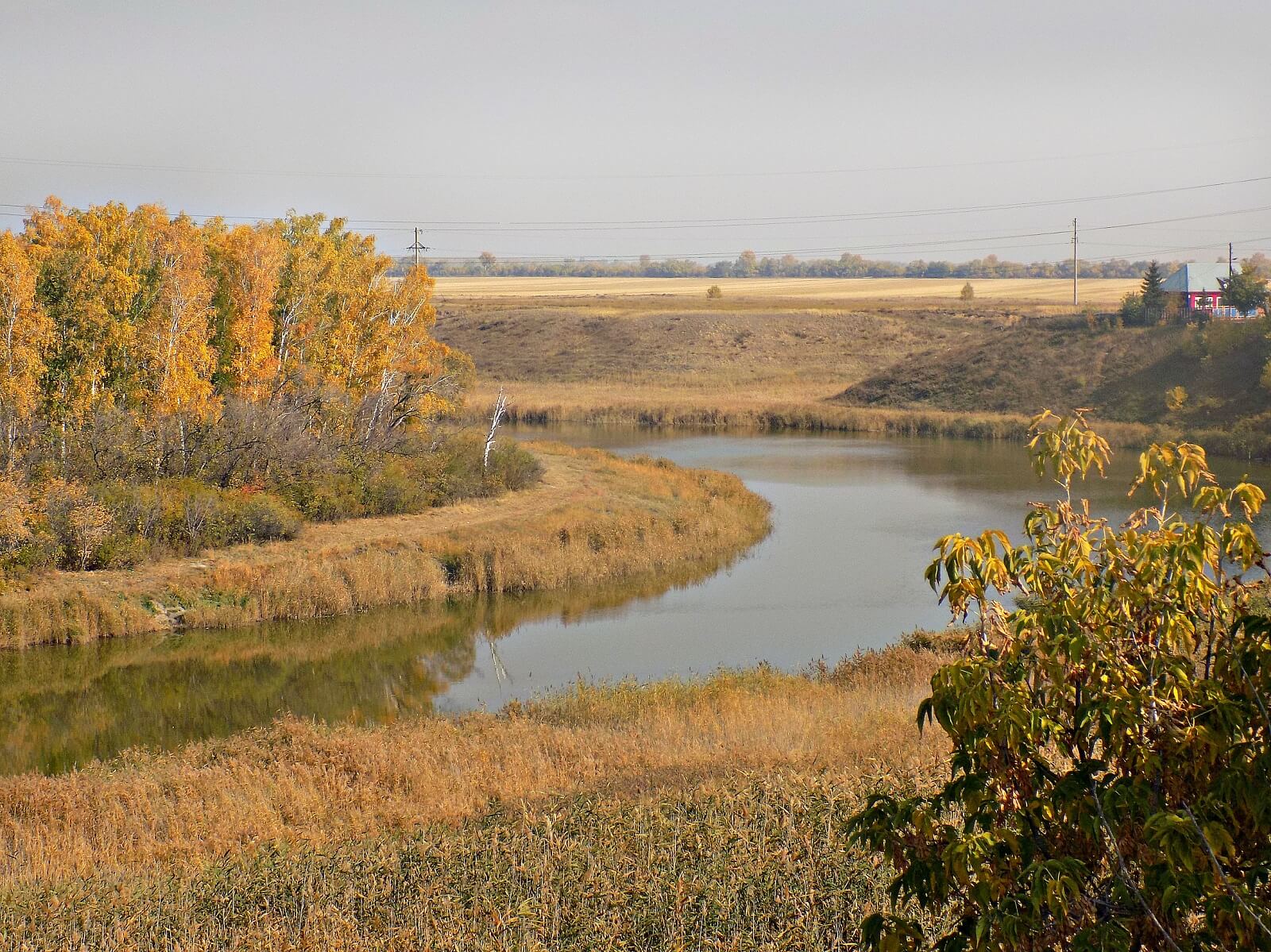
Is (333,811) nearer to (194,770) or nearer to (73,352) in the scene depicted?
(194,770)

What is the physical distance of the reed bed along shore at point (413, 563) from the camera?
67.1ft

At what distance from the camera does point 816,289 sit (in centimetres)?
13800

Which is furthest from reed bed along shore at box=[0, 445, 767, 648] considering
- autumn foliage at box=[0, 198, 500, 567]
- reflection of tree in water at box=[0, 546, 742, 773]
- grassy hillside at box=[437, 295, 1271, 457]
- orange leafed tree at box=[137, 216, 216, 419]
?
grassy hillside at box=[437, 295, 1271, 457]

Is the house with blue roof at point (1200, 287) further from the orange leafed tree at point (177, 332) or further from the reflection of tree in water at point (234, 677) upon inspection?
the orange leafed tree at point (177, 332)

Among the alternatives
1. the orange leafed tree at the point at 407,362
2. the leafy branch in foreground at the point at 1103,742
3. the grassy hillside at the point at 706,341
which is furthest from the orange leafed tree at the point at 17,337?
the grassy hillside at the point at 706,341

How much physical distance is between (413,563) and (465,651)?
402 centimetres

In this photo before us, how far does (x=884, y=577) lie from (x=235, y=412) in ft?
47.1

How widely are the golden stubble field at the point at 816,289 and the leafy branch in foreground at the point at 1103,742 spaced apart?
99.7 meters

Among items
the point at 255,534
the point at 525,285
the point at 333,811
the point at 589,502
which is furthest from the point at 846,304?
the point at 333,811

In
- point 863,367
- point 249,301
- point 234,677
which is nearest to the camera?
point 234,677

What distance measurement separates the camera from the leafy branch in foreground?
4.30 meters

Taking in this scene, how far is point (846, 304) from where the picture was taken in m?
103

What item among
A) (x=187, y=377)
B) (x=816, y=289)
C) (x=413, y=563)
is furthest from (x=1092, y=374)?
(x=816, y=289)

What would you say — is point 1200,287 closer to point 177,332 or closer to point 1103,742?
point 177,332
